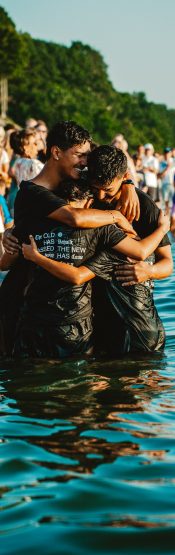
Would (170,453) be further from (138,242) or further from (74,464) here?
(138,242)

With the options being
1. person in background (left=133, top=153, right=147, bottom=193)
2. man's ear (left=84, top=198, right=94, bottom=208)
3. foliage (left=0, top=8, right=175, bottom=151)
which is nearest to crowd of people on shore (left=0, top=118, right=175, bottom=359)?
man's ear (left=84, top=198, right=94, bottom=208)

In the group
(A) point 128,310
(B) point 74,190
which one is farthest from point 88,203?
(A) point 128,310

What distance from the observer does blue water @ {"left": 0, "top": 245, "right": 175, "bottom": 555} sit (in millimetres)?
3842

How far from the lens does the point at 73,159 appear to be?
6402 mm

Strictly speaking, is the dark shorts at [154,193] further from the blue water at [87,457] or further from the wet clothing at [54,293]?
the blue water at [87,457]

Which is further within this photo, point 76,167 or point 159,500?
point 76,167

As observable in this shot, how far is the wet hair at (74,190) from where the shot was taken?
21.0ft

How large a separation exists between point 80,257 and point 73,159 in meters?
0.59

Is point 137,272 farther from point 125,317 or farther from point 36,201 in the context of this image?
point 36,201

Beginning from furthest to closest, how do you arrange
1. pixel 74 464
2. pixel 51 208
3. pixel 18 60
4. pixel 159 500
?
pixel 18 60, pixel 51 208, pixel 74 464, pixel 159 500

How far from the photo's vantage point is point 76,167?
6.43 meters

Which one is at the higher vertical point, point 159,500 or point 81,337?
point 81,337

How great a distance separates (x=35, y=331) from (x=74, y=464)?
81.7 inches

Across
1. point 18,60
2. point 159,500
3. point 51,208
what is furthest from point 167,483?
point 18,60
